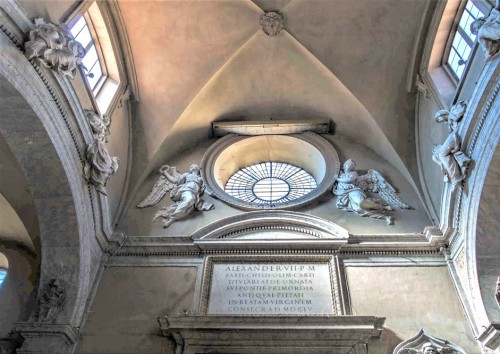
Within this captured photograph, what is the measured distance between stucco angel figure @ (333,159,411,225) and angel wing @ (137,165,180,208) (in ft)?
12.4

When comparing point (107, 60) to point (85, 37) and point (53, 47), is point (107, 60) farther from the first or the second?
point (53, 47)

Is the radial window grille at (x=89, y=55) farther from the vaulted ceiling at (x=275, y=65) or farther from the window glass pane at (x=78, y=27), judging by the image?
the vaulted ceiling at (x=275, y=65)

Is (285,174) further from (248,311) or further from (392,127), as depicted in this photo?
(248,311)

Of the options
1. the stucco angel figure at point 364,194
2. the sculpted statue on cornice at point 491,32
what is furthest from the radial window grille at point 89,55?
the sculpted statue on cornice at point 491,32

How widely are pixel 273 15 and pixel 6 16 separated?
5.94m

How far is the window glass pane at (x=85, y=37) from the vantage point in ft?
30.2

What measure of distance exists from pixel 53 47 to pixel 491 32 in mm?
6199

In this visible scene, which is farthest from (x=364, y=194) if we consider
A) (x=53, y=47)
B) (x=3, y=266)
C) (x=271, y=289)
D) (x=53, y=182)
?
(x=3, y=266)

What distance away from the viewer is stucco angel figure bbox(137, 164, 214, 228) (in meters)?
9.97

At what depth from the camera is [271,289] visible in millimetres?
8328

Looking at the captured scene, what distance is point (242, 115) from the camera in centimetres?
1214

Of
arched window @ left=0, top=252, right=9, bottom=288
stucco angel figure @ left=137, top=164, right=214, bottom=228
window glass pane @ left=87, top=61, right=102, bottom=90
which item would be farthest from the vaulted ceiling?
arched window @ left=0, top=252, right=9, bottom=288

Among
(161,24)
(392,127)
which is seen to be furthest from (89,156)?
(392,127)

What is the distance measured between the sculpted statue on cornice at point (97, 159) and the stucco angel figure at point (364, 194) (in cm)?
482
